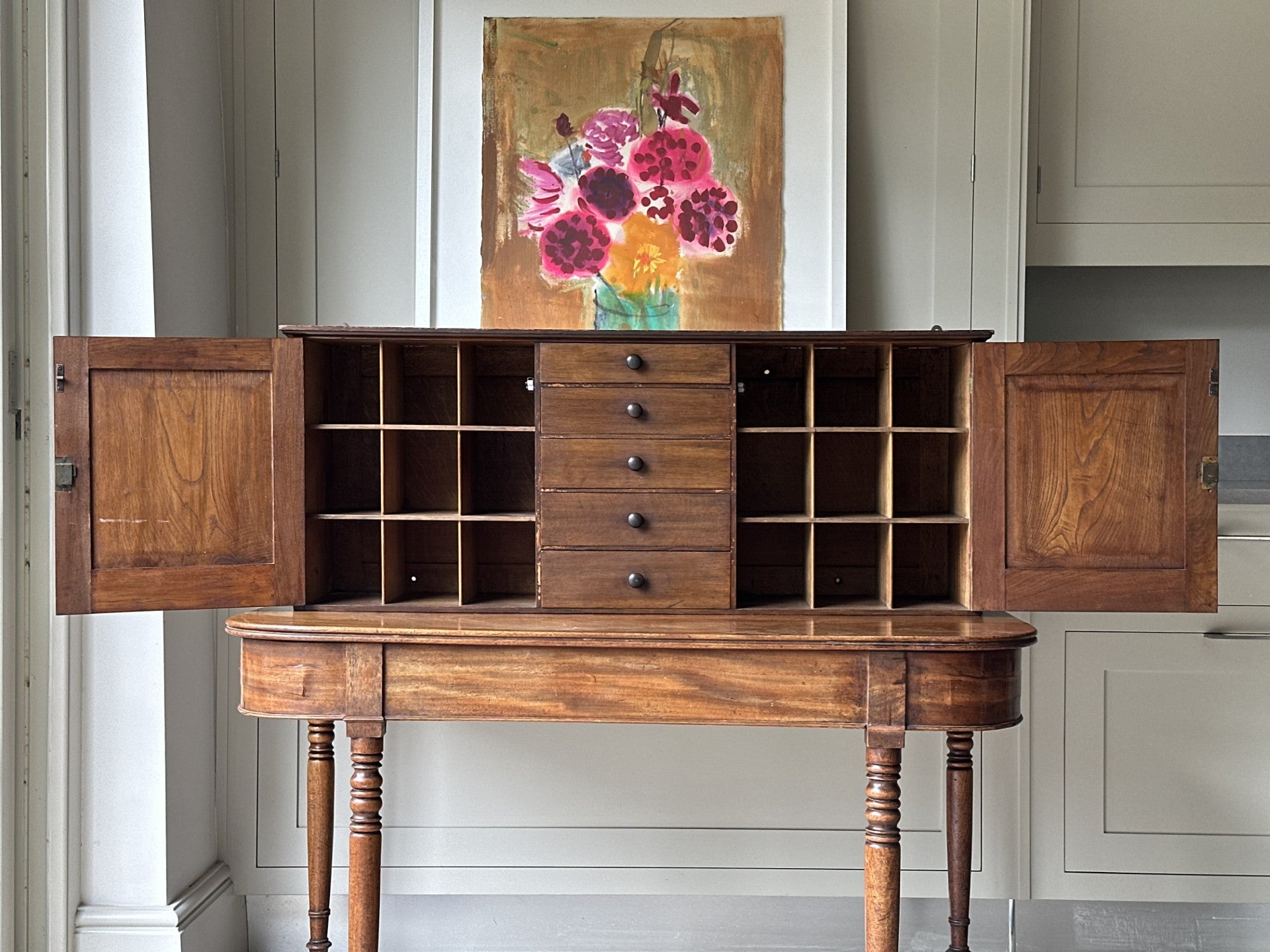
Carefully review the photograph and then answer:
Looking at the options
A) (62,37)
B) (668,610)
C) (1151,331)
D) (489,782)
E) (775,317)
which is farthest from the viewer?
(1151,331)

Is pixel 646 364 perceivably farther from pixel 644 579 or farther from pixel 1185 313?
pixel 1185 313

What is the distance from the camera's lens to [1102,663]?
2441 millimetres

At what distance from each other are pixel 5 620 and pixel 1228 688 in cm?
253

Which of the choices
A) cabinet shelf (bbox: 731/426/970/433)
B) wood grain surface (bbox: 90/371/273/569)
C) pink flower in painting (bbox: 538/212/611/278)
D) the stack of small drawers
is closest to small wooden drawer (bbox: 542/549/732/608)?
the stack of small drawers

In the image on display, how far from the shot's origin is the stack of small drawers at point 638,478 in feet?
6.28

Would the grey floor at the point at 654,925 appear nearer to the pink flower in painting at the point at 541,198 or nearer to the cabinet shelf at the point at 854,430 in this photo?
the cabinet shelf at the point at 854,430

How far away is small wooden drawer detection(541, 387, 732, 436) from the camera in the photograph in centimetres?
191

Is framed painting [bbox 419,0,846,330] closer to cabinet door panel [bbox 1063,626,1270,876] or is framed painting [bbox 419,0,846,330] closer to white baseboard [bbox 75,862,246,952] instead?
cabinet door panel [bbox 1063,626,1270,876]

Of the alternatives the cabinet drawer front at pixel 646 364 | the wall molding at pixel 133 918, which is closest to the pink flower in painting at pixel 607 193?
the cabinet drawer front at pixel 646 364

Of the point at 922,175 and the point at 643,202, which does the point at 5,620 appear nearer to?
the point at 643,202

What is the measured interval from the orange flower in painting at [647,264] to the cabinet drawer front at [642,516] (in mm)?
633

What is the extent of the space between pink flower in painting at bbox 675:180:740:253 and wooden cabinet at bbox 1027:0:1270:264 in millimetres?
687

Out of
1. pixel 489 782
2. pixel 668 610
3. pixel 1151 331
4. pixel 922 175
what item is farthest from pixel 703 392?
pixel 1151 331

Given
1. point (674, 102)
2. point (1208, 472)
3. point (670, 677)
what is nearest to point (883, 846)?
point (670, 677)
